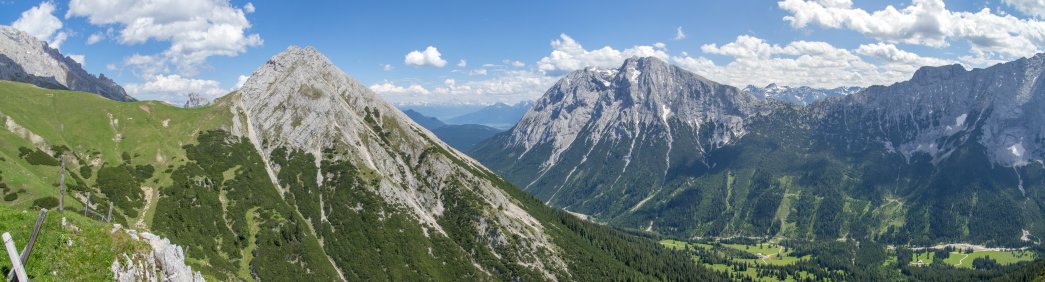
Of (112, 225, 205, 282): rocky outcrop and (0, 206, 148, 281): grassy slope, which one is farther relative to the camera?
(112, 225, 205, 282): rocky outcrop

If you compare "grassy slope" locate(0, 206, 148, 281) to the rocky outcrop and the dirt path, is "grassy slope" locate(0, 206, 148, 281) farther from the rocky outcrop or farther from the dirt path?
the dirt path

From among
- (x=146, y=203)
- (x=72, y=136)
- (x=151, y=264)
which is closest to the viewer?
(x=151, y=264)

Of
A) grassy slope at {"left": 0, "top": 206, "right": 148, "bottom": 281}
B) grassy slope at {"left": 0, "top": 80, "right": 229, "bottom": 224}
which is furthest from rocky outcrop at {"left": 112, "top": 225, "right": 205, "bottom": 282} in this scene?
grassy slope at {"left": 0, "top": 80, "right": 229, "bottom": 224}

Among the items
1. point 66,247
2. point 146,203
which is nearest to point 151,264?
point 66,247

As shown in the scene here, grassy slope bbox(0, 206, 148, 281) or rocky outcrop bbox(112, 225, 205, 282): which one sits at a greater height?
grassy slope bbox(0, 206, 148, 281)

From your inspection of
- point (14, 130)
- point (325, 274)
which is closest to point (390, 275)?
point (325, 274)

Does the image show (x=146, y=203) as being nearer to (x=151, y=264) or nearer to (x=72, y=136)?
(x=72, y=136)

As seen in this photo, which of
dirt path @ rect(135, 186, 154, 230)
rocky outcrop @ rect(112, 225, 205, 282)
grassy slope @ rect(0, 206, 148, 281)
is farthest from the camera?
dirt path @ rect(135, 186, 154, 230)

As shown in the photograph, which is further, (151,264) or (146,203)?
(146,203)

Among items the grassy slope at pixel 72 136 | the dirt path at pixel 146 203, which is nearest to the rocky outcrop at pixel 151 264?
the dirt path at pixel 146 203

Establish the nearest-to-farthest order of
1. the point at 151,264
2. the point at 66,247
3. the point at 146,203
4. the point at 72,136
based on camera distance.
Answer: the point at 66,247
the point at 151,264
the point at 146,203
the point at 72,136
